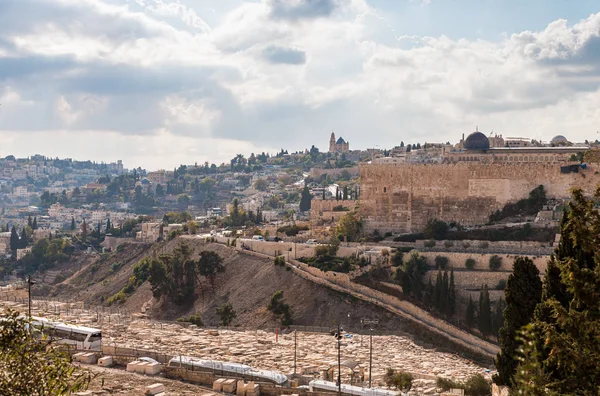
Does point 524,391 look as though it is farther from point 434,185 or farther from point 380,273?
point 434,185

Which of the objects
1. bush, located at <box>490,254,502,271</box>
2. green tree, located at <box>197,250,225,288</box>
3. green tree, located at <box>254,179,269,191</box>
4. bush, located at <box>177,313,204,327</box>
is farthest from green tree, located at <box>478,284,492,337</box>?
green tree, located at <box>254,179,269,191</box>

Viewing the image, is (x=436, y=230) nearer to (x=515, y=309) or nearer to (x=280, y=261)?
(x=280, y=261)

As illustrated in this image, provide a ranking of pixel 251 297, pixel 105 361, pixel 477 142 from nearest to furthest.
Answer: pixel 105 361, pixel 251 297, pixel 477 142

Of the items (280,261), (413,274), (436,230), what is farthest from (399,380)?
(436,230)

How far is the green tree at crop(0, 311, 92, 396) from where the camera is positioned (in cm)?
1456

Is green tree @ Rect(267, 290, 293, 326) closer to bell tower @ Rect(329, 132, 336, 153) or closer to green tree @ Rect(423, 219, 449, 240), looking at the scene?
green tree @ Rect(423, 219, 449, 240)

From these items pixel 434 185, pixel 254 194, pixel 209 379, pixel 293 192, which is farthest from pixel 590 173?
pixel 254 194

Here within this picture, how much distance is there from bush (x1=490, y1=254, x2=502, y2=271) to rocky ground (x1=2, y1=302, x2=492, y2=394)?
7.44 meters

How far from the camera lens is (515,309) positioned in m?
22.1

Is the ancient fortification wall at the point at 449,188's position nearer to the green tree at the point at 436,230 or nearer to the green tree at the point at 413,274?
the green tree at the point at 436,230

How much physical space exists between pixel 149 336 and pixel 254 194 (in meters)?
105

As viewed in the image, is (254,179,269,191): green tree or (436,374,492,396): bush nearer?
(436,374,492,396): bush

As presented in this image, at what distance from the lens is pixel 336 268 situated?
153ft

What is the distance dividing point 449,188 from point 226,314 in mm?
16792
